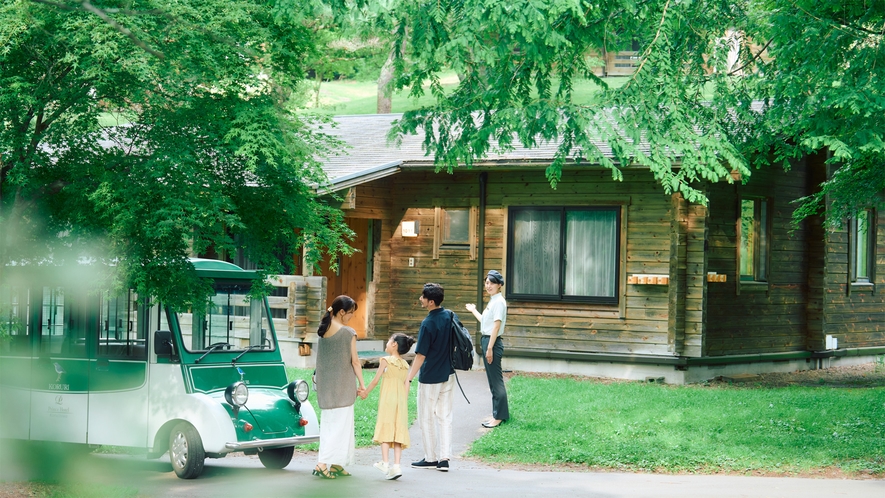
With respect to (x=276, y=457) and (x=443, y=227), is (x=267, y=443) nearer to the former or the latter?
(x=276, y=457)

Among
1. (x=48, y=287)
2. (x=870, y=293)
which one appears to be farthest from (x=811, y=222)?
(x=48, y=287)

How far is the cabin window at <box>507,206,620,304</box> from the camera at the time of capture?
741 inches

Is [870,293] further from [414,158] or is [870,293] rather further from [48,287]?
[48,287]

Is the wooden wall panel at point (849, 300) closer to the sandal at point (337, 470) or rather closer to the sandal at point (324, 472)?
the sandal at point (337, 470)

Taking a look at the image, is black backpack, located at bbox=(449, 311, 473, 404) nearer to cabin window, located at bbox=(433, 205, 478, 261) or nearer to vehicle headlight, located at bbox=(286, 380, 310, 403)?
vehicle headlight, located at bbox=(286, 380, 310, 403)

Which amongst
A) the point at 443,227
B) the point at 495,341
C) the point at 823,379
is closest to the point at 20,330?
the point at 495,341

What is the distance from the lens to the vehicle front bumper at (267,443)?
972 cm

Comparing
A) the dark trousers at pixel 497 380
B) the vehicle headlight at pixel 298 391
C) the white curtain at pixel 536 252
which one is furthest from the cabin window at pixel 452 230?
the vehicle headlight at pixel 298 391

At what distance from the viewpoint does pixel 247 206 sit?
32.1 ft

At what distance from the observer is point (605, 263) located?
18.9m

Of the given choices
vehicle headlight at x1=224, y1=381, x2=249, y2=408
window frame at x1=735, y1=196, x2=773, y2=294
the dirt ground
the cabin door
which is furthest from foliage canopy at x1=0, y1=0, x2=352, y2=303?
window frame at x1=735, y1=196, x2=773, y2=294

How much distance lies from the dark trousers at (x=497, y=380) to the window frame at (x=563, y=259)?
573 centimetres

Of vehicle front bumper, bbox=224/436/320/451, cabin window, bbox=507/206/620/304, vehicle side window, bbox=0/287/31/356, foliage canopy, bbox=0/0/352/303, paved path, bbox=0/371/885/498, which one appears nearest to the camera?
foliage canopy, bbox=0/0/352/303

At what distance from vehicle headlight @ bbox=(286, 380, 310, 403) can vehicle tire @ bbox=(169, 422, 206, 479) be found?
1.01m
